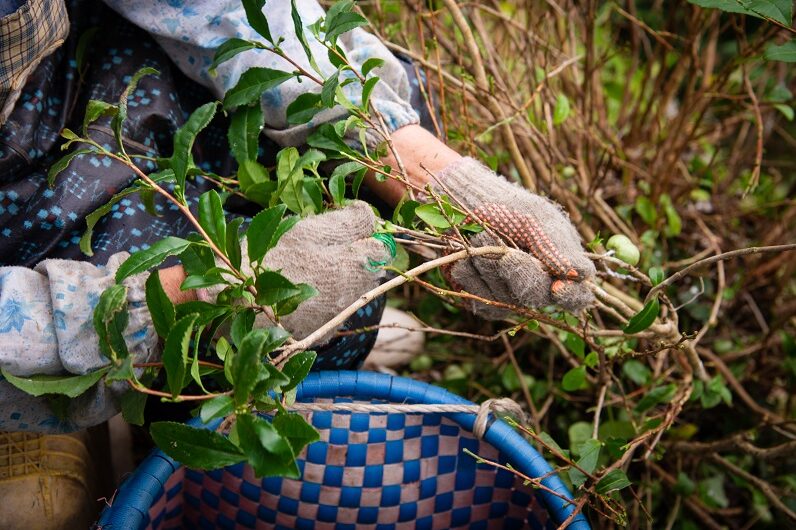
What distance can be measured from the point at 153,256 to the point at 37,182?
0.33m

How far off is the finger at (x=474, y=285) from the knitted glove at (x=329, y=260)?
0.10 meters

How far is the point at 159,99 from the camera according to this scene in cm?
108

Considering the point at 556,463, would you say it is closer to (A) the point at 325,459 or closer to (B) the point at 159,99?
(A) the point at 325,459

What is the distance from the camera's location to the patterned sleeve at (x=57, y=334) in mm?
835

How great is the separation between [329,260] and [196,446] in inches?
11.4

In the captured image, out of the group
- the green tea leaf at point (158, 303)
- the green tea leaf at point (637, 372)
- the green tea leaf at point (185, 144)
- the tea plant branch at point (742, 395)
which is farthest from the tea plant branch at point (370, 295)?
the tea plant branch at point (742, 395)

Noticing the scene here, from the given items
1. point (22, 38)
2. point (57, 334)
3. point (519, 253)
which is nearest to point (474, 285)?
point (519, 253)

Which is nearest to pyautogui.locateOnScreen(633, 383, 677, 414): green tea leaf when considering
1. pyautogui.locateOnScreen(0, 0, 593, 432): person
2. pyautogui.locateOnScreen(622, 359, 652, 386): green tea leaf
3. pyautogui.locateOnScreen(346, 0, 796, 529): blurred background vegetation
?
pyautogui.locateOnScreen(346, 0, 796, 529): blurred background vegetation

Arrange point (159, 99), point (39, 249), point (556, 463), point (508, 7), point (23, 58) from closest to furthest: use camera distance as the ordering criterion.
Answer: point (23, 58), point (39, 249), point (159, 99), point (556, 463), point (508, 7)

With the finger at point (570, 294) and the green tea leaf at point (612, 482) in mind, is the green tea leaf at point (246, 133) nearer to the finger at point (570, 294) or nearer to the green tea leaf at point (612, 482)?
the finger at point (570, 294)

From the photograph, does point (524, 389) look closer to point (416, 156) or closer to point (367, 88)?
point (416, 156)

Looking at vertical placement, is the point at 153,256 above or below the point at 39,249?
above

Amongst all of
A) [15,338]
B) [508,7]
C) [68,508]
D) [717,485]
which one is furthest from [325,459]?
[508,7]

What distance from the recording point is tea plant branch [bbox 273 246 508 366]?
0.77m
